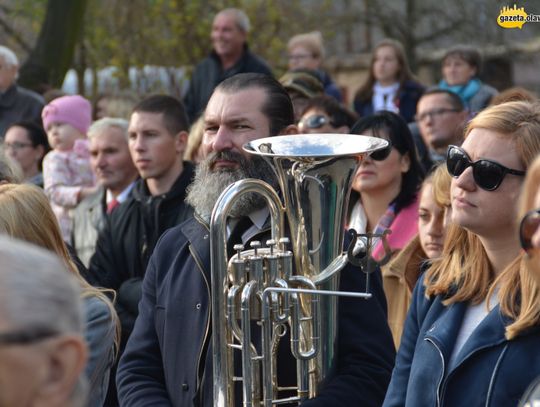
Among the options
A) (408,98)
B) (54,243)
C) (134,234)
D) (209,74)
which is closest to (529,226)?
(54,243)

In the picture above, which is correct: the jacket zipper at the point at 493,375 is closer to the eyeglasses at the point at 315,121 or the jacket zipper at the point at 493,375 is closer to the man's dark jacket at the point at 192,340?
the man's dark jacket at the point at 192,340

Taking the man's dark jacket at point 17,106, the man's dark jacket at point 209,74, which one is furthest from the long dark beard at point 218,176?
the man's dark jacket at point 17,106

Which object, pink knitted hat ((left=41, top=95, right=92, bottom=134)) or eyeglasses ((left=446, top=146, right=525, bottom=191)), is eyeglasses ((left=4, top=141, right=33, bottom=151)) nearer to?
pink knitted hat ((left=41, top=95, right=92, bottom=134))

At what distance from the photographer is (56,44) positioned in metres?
13.2

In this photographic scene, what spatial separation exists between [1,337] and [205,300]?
193 cm

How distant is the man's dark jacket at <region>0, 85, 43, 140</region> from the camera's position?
32.4 ft

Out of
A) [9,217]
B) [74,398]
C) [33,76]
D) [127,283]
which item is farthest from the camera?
[33,76]

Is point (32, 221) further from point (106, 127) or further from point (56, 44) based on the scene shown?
point (56, 44)

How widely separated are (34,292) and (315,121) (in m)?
5.11

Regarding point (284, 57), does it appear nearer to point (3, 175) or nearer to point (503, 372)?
point (3, 175)

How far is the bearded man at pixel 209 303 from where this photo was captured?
369 centimetres

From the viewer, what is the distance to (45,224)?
3414 mm

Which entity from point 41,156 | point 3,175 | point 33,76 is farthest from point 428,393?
point 33,76

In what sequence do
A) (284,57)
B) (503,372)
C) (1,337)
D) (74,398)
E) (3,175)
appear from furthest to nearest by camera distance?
1. (284,57)
2. (3,175)
3. (503,372)
4. (74,398)
5. (1,337)
